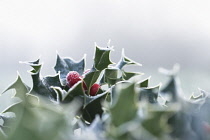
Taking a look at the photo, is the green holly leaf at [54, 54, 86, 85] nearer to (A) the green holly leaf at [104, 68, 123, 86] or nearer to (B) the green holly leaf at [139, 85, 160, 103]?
(A) the green holly leaf at [104, 68, 123, 86]

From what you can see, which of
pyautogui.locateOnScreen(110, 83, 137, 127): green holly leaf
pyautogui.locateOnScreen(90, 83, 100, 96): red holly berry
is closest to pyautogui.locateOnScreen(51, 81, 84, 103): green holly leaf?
pyautogui.locateOnScreen(90, 83, 100, 96): red holly berry

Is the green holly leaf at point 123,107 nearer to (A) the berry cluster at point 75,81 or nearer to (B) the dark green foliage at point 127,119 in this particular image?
(B) the dark green foliage at point 127,119

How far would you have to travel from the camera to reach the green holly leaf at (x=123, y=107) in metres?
0.41

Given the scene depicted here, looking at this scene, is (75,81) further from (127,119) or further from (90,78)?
(127,119)

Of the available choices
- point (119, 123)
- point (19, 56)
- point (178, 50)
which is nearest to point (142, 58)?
point (178, 50)

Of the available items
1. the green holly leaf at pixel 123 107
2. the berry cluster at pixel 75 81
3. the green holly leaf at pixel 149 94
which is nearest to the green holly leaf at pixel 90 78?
the berry cluster at pixel 75 81

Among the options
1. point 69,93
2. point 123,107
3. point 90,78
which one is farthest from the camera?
point 90,78

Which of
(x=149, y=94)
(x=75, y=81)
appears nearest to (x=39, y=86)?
(x=75, y=81)

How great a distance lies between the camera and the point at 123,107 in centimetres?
41

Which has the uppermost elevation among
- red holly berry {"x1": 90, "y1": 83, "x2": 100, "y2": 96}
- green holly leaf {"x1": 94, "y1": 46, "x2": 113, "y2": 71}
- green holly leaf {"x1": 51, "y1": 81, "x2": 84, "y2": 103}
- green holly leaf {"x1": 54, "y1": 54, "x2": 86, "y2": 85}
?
green holly leaf {"x1": 94, "y1": 46, "x2": 113, "y2": 71}

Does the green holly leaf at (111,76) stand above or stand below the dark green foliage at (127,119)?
below

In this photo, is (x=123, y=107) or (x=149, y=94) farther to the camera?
(x=149, y=94)

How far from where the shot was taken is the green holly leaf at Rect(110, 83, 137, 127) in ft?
1.34

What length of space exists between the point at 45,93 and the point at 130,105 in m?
0.31
